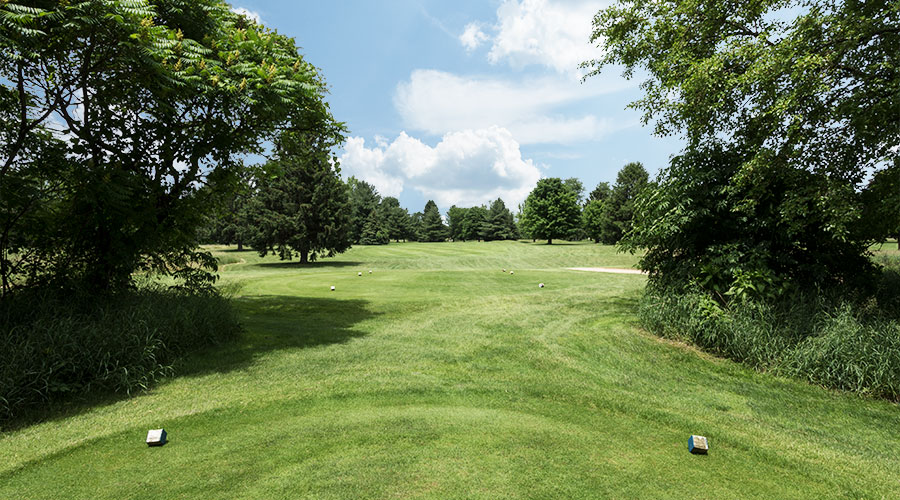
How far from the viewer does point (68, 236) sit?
692cm

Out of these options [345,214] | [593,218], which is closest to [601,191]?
[593,218]

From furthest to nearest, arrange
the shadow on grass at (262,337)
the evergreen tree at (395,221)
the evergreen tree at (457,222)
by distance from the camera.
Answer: the evergreen tree at (457,222) → the evergreen tree at (395,221) → the shadow on grass at (262,337)

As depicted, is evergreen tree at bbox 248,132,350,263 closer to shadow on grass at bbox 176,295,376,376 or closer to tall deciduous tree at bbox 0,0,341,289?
shadow on grass at bbox 176,295,376,376

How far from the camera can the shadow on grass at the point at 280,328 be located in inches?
269

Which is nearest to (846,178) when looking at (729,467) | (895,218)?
(895,218)

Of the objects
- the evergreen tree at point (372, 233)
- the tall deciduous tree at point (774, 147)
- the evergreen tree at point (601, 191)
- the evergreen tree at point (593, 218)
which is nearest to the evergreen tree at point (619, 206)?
the evergreen tree at point (593, 218)

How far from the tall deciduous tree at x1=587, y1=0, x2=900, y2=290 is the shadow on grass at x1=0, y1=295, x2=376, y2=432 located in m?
7.75

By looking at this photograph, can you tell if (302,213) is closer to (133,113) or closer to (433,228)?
(133,113)

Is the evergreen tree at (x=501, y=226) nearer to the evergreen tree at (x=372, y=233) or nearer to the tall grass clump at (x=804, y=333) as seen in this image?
the evergreen tree at (x=372, y=233)

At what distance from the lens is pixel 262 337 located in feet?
27.5

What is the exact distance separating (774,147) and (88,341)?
39.4ft

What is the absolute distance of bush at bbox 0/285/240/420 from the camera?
498 cm

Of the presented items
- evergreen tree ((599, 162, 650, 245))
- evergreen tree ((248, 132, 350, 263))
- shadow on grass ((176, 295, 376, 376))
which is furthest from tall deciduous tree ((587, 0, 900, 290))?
evergreen tree ((599, 162, 650, 245))

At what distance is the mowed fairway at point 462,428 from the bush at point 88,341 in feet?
1.59
